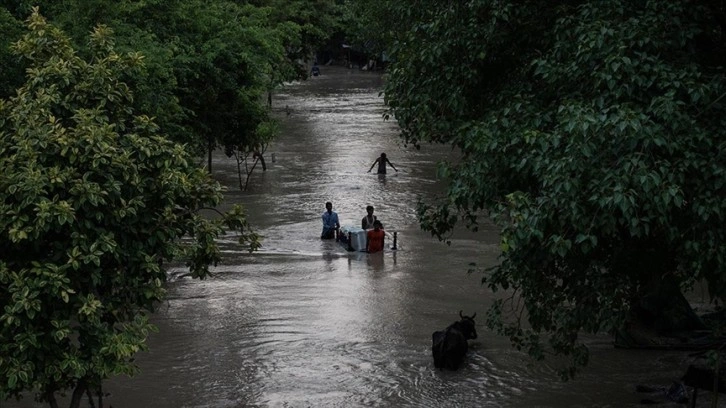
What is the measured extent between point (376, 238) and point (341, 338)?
18.8 feet

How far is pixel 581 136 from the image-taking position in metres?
8.48

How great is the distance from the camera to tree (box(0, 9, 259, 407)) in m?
8.30

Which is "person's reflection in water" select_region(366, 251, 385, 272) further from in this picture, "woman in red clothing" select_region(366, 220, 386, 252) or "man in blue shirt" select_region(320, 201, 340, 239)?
"man in blue shirt" select_region(320, 201, 340, 239)


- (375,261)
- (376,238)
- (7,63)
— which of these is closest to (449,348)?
(375,261)

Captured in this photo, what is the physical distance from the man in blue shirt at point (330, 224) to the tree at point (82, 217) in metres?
12.1

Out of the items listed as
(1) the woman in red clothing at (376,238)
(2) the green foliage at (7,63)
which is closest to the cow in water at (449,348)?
(1) the woman in red clothing at (376,238)

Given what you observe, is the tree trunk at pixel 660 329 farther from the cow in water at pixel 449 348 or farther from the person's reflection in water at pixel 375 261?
the person's reflection in water at pixel 375 261

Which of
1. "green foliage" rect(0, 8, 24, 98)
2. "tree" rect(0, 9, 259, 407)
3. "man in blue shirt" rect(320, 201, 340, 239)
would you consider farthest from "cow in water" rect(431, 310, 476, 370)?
"man in blue shirt" rect(320, 201, 340, 239)

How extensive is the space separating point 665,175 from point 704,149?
2.27ft

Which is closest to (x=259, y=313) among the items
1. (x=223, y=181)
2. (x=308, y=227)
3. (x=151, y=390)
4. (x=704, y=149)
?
(x=151, y=390)

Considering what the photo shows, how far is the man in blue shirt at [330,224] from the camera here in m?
21.9

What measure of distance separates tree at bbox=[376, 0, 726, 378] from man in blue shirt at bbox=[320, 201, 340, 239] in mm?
10233

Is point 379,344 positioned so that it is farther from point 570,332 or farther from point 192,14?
point 192,14

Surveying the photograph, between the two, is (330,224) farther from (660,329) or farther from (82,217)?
(82,217)
